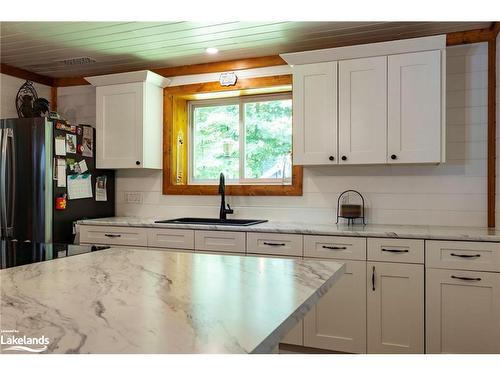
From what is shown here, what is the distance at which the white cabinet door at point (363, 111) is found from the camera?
2773 mm

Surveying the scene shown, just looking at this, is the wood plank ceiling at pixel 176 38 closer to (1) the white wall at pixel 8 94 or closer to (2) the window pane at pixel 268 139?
(1) the white wall at pixel 8 94

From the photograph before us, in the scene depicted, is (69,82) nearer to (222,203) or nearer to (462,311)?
(222,203)

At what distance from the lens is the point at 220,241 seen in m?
2.91

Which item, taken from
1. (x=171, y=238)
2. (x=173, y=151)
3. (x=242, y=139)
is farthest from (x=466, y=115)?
(x=173, y=151)

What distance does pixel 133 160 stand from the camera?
11.6 ft

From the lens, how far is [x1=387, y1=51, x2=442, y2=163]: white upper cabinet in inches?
104

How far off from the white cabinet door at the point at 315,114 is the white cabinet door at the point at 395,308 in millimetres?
867

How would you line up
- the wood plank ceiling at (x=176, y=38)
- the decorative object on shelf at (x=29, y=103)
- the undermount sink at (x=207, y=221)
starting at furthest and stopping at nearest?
the decorative object on shelf at (x=29, y=103), the undermount sink at (x=207, y=221), the wood plank ceiling at (x=176, y=38)

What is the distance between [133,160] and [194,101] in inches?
32.2

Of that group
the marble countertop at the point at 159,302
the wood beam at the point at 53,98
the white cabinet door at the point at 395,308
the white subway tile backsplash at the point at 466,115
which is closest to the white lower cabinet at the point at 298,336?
the white cabinet door at the point at 395,308

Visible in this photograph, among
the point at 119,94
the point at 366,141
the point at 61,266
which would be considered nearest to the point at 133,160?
the point at 119,94

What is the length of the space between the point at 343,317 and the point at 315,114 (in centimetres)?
142

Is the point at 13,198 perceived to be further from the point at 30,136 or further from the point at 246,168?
the point at 246,168

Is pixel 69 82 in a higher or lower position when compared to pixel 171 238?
higher
